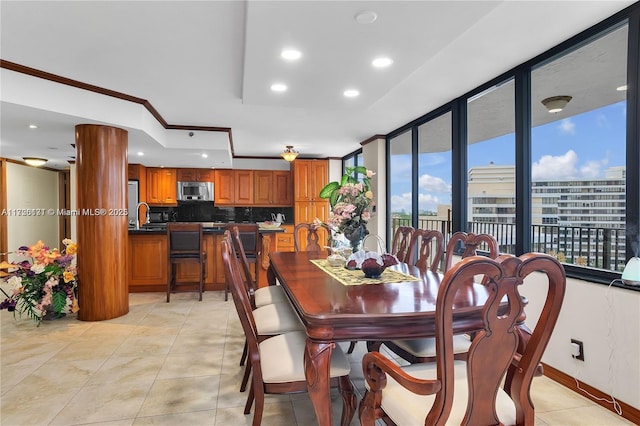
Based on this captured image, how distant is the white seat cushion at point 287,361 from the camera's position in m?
1.61

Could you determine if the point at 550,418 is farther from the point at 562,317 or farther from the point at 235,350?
the point at 235,350

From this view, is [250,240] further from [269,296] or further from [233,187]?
[233,187]

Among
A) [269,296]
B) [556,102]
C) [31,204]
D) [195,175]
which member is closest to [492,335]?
[269,296]

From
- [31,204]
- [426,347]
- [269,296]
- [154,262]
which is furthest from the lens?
[31,204]

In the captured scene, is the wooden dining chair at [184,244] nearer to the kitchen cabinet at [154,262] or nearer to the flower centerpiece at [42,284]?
the kitchen cabinet at [154,262]

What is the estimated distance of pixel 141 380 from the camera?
2.46m

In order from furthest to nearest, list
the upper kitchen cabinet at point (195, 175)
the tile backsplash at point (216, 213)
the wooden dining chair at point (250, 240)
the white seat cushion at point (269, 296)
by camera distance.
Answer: the tile backsplash at point (216, 213) → the upper kitchen cabinet at point (195, 175) → the wooden dining chair at point (250, 240) → the white seat cushion at point (269, 296)

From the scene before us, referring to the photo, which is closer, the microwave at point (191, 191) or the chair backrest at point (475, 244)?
the chair backrest at point (475, 244)

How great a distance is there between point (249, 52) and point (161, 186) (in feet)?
19.4

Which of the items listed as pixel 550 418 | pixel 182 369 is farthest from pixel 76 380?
pixel 550 418

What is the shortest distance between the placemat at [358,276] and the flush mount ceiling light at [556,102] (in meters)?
2.62

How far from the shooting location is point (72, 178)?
7.34 m

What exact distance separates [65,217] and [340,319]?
30.9 feet

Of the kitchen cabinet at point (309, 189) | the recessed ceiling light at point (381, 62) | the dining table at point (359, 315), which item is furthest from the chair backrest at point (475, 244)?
the kitchen cabinet at point (309, 189)
